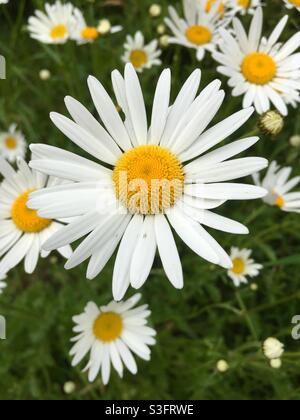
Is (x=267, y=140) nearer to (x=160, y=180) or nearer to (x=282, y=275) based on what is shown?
(x=282, y=275)

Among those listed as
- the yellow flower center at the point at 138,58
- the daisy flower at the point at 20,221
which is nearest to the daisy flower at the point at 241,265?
the daisy flower at the point at 20,221

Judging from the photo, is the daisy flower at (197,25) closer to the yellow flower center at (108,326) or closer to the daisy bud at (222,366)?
the yellow flower center at (108,326)

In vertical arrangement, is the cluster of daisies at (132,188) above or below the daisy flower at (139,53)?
below

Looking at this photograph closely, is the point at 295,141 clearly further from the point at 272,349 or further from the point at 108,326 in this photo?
the point at 108,326

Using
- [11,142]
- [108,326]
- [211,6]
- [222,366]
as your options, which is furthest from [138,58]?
[222,366]

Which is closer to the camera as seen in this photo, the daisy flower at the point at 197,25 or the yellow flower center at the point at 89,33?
the daisy flower at the point at 197,25

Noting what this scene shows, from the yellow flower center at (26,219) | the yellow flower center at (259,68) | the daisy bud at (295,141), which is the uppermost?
the yellow flower center at (259,68)

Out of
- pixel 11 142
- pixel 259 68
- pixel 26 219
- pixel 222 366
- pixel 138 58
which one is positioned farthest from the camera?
pixel 11 142

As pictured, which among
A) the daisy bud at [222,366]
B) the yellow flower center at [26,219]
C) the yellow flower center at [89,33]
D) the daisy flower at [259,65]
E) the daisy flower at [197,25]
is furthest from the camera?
the yellow flower center at [89,33]

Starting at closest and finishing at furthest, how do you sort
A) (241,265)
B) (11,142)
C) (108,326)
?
(108,326), (241,265), (11,142)
